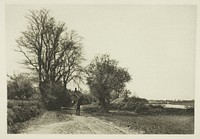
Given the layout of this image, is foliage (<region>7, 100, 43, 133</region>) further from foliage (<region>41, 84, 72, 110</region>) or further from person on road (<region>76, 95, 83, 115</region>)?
person on road (<region>76, 95, 83, 115</region>)

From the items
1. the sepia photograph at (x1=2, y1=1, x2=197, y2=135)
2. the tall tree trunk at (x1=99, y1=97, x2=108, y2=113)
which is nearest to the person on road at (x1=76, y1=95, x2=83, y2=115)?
the sepia photograph at (x1=2, y1=1, x2=197, y2=135)

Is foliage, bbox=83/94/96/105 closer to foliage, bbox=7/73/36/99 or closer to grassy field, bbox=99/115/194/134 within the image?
grassy field, bbox=99/115/194/134

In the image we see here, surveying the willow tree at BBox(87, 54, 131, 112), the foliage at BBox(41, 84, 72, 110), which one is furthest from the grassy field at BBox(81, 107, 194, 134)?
the foliage at BBox(41, 84, 72, 110)

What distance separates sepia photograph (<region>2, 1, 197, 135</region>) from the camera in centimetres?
214

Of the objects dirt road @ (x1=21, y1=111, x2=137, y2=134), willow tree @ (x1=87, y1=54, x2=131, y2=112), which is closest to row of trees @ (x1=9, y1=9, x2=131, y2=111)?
willow tree @ (x1=87, y1=54, x2=131, y2=112)

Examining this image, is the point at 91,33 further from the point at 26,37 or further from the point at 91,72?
the point at 26,37

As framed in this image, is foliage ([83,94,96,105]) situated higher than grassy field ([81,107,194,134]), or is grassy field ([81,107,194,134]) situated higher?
foliage ([83,94,96,105])

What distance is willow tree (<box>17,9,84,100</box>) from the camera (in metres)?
2.15

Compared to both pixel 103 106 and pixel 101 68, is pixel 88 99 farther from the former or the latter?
pixel 101 68

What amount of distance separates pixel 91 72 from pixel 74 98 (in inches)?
8.1

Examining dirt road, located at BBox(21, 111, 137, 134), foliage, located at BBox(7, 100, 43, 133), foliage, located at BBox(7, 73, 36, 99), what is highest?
foliage, located at BBox(7, 73, 36, 99)

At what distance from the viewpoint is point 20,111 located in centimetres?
213

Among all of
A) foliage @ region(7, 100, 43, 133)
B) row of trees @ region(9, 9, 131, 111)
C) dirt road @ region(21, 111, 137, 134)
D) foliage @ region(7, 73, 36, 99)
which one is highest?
row of trees @ region(9, 9, 131, 111)

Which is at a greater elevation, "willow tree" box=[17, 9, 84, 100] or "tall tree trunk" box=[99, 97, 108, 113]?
"willow tree" box=[17, 9, 84, 100]
